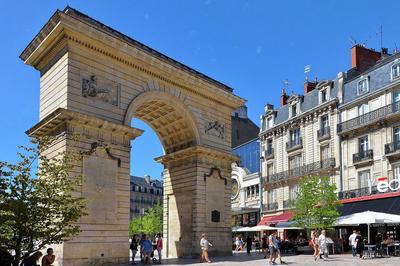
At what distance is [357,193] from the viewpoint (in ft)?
109

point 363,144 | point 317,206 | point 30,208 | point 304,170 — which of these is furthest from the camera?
point 304,170

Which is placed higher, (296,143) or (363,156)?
(296,143)

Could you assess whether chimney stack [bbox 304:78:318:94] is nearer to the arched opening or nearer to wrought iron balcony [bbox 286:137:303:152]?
wrought iron balcony [bbox 286:137:303:152]

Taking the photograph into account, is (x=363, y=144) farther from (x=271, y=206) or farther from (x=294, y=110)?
(x=271, y=206)

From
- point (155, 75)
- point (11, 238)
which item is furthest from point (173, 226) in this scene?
point (11, 238)

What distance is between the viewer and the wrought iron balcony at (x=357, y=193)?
31812 mm

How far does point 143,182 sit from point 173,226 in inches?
2571

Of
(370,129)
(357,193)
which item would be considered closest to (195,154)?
(357,193)

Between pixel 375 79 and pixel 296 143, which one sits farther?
pixel 296 143

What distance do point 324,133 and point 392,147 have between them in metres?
6.67

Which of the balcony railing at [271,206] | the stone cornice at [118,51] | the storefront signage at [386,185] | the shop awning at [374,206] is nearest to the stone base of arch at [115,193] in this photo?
the stone cornice at [118,51]

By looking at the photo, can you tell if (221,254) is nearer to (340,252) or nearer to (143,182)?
(340,252)

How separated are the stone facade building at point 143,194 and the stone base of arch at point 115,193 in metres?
57.4

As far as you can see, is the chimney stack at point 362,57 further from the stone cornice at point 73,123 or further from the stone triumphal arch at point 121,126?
the stone cornice at point 73,123
